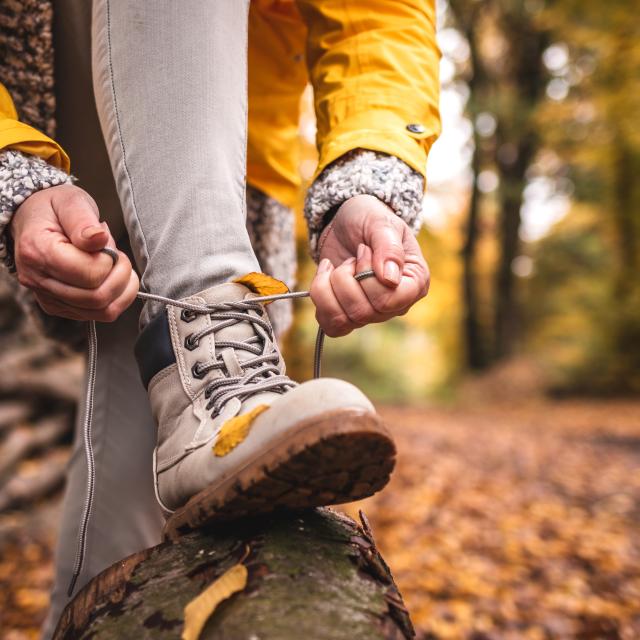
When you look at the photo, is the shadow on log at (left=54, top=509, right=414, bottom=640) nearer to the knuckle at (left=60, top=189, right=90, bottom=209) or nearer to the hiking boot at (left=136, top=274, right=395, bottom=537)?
the hiking boot at (left=136, top=274, right=395, bottom=537)

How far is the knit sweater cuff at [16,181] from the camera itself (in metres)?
0.88

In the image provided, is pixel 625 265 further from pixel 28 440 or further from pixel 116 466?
pixel 116 466

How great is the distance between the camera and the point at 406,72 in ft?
3.91

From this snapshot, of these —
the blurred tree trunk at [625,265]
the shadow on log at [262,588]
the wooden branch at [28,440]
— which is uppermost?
the shadow on log at [262,588]

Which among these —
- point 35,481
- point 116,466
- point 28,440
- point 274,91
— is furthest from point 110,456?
point 28,440

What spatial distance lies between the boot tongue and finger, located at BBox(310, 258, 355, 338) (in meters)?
0.12

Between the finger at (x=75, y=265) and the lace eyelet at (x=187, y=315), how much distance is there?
0.16 metres

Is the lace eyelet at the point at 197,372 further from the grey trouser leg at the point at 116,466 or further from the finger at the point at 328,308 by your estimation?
the grey trouser leg at the point at 116,466

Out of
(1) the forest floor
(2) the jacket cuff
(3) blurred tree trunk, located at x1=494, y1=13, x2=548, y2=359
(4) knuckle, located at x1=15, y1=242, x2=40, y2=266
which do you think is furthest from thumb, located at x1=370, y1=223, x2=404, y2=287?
(3) blurred tree trunk, located at x1=494, y1=13, x2=548, y2=359

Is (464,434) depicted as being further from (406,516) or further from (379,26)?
(379,26)

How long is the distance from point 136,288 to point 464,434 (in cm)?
584

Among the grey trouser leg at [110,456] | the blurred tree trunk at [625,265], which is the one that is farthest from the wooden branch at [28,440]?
the blurred tree trunk at [625,265]

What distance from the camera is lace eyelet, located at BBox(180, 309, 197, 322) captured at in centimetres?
94

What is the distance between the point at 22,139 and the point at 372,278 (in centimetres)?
58
